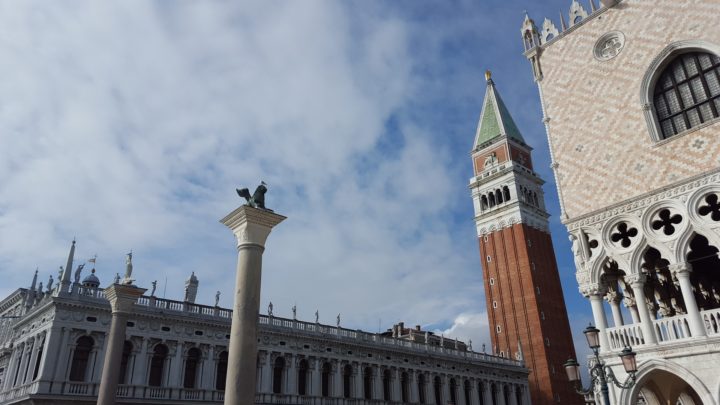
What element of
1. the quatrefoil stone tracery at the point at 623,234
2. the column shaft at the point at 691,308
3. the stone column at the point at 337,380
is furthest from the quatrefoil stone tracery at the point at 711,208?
the stone column at the point at 337,380

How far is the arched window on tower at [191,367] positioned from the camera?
2809 centimetres

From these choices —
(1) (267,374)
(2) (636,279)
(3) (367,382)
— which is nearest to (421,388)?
(3) (367,382)

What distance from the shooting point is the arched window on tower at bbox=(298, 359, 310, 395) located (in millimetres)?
32281

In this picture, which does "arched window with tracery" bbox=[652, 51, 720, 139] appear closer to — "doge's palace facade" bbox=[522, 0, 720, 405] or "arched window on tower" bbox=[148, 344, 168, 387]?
"doge's palace facade" bbox=[522, 0, 720, 405]

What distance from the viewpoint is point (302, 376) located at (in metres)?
32.7

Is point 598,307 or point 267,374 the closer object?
point 598,307

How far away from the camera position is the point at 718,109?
15445 millimetres

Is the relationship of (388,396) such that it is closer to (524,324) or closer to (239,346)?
(524,324)

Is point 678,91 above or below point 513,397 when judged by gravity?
above

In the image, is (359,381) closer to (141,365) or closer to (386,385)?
(386,385)

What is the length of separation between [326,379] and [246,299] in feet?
82.8

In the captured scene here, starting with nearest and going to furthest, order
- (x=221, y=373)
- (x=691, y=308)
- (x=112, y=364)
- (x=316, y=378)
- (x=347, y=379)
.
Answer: (x=691, y=308) → (x=112, y=364) → (x=221, y=373) → (x=316, y=378) → (x=347, y=379)

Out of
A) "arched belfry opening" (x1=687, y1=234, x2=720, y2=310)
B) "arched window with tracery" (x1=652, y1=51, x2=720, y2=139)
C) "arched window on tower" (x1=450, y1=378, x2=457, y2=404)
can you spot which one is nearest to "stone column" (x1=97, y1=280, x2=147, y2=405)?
"arched window with tracery" (x1=652, y1=51, x2=720, y2=139)

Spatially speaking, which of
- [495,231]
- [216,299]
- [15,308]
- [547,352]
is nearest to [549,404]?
[547,352]
